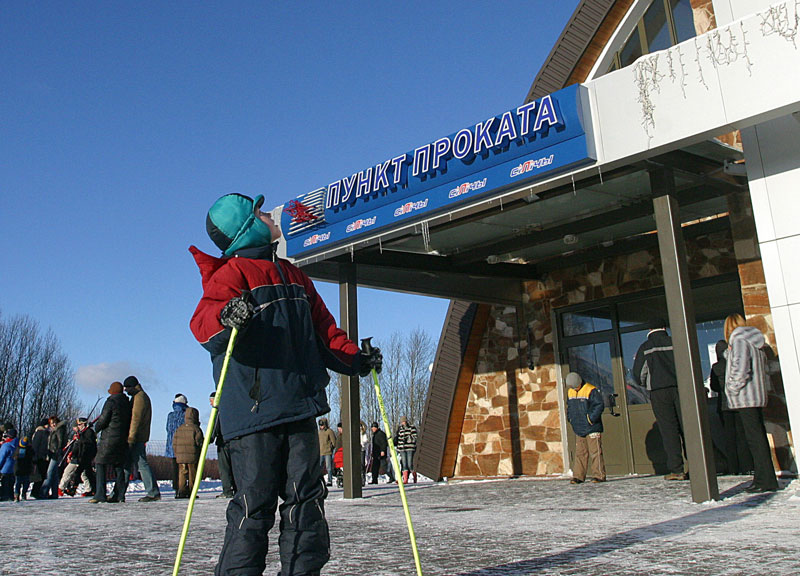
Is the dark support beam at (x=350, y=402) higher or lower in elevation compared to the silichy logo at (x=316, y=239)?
lower

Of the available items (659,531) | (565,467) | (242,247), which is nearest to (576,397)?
(565,467)

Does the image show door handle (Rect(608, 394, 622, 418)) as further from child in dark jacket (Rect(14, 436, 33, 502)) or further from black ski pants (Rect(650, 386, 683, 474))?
child in dark jacket (Rect(14, 436, 33, 502))

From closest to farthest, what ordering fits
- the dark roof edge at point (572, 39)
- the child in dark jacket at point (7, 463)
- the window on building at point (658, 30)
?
the window on building at point (658, 30) < the dark roof edge at point (572, 39) < the child in dark jacket at point (7, 463)

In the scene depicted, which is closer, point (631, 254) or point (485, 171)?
point (485, 171)

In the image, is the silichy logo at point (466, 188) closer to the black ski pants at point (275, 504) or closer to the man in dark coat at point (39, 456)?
the black ski pants at point (275, 504)

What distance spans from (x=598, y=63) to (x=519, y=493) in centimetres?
713

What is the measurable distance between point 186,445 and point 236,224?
8.75 meters

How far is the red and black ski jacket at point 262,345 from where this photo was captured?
2.75 metres

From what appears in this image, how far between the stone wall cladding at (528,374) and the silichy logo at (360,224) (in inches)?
189

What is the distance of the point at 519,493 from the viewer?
343 inches

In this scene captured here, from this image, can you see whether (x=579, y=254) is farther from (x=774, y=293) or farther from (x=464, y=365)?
(x=774, y=293)

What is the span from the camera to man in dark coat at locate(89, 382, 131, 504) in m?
9.73

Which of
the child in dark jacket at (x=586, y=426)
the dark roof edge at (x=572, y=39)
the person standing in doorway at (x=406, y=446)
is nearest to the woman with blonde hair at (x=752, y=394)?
the child in dark jacket at (x=586, y=426)

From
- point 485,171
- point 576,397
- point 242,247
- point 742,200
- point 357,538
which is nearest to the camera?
point 242,247
